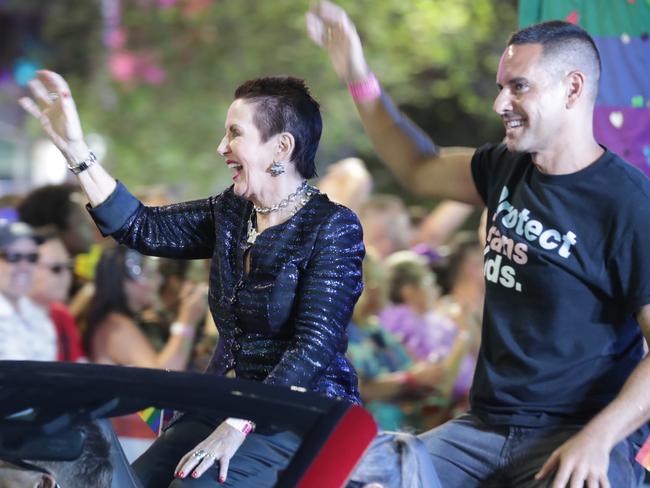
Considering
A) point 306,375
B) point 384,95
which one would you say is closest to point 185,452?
point 306,375

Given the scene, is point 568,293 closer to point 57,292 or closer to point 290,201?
point 290,201

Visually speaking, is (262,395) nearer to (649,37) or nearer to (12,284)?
(649,37)

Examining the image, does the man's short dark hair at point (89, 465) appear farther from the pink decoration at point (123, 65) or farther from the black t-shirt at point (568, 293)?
the pink decoration at point (123, 65)

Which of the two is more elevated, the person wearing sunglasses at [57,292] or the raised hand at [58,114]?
the raised hand at [58,114]

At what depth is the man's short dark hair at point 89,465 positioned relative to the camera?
3.00m

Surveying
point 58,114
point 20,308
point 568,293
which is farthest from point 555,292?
point 20,308

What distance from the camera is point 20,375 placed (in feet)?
10.2

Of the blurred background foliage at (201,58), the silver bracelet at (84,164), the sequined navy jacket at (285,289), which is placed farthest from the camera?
the blurred background foliage at (201,58)

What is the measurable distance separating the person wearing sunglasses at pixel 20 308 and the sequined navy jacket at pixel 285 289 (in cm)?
256

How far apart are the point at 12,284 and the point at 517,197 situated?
3.30 meters

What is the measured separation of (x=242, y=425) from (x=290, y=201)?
2.71ft

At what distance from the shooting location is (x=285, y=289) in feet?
11.5

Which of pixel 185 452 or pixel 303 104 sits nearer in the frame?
pixel 185 452

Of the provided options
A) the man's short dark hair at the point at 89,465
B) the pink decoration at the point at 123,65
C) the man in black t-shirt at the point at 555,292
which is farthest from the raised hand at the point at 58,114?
the pink decoration at the point at 123,65
